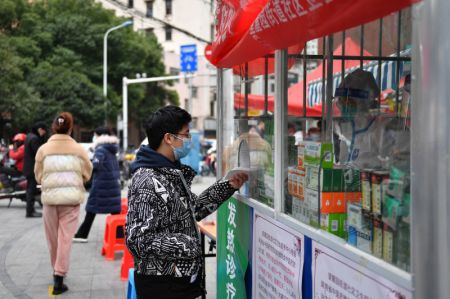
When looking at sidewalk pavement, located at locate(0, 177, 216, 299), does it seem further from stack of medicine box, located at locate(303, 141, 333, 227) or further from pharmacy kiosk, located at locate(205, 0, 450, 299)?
stack of medicine box, located at locate(303, 141, 333, 227)

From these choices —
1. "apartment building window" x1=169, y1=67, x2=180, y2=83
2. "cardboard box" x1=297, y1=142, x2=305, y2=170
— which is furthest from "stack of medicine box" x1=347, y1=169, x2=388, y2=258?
"apartment building window" x1=169, y1=67, x2=180, y2=83

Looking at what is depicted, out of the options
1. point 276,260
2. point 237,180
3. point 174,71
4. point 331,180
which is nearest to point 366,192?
point 331,180

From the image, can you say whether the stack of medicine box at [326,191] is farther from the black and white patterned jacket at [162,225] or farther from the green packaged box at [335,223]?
the black and white patterned jacket at [162,225]

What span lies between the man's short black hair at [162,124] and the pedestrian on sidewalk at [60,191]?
2640 mm

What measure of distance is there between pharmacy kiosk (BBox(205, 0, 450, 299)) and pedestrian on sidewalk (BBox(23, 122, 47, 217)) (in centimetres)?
549

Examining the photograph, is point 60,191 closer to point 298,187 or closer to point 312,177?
point 298,187

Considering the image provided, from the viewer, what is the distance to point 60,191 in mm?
5117

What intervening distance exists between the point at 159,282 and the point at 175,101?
37800 millimetres

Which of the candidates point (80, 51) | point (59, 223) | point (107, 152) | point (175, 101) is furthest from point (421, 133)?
point (175, 101)

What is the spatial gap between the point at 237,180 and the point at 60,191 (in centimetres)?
247

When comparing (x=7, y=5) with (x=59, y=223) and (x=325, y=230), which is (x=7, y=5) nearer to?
(x=59, y=223)

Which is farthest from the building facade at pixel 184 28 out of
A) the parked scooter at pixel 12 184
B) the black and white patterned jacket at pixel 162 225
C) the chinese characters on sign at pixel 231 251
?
the black and white patterned jacket at pixel 162 225

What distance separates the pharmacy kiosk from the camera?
4.89ft

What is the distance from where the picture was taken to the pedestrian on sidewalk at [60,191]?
5.11 m
